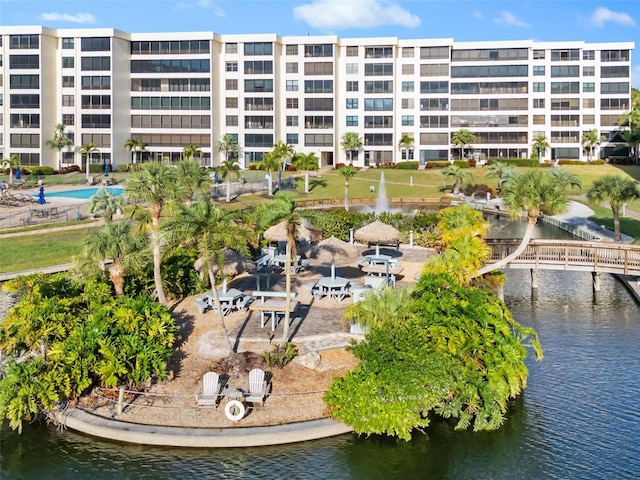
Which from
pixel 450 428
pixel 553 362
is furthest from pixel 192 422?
pixel 553 362

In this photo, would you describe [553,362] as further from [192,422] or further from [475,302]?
[192,422]

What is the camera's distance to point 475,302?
90.3 feet

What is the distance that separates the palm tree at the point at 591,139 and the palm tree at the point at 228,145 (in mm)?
54847

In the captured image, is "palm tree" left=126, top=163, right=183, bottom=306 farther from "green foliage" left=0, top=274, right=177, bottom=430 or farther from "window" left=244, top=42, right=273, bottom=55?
"window" left=244, top=42, right=273, bottom=55

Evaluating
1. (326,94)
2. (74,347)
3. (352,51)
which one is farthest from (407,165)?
(74,347)

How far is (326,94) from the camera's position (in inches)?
4424

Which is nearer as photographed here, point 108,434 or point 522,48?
point 108,434

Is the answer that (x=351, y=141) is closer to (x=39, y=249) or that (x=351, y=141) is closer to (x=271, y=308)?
(x=39, y=249)

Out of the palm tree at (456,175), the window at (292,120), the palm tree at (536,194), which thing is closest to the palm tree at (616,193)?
the palm tree at (536,194)

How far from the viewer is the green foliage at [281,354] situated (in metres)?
26.5

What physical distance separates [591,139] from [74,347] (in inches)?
4050

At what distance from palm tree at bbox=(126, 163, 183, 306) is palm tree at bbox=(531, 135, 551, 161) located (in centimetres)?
9021

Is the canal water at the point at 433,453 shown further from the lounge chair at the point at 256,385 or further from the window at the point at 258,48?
the window at the point at 258,48

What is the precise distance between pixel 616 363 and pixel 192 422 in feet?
59.0
